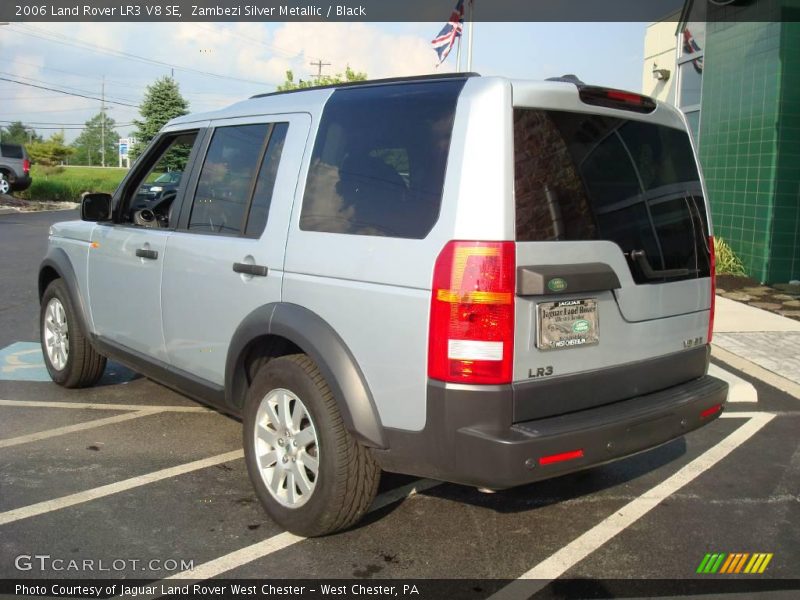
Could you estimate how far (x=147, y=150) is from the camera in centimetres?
513

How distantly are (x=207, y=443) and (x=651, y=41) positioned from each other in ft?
47.3

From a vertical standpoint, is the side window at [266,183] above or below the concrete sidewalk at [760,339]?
above

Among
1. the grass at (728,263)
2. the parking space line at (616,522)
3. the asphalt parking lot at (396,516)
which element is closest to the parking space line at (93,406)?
the asphalt parking lot at (396,516)

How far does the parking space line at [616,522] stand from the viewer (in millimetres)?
3311

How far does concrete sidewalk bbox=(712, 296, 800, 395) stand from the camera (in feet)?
23.3

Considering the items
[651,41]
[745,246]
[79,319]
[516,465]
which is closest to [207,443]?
[79,319]

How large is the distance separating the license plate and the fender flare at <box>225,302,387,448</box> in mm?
746

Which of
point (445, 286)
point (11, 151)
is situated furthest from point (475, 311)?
point (11, 151)

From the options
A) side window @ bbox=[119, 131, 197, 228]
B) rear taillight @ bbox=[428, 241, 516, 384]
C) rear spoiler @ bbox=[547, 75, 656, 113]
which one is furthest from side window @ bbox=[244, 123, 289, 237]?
rear spoiler @ bbox=[547, 75, 656, 113]

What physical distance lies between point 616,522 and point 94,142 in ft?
495

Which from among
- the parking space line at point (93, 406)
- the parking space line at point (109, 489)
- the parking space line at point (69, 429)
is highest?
the parking space line at point (93, 406)

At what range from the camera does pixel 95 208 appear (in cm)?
519

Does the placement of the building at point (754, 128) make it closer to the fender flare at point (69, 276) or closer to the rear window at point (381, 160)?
the rear window at point (381, 160)

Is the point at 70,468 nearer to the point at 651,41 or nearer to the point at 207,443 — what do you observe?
the point at 207,443
